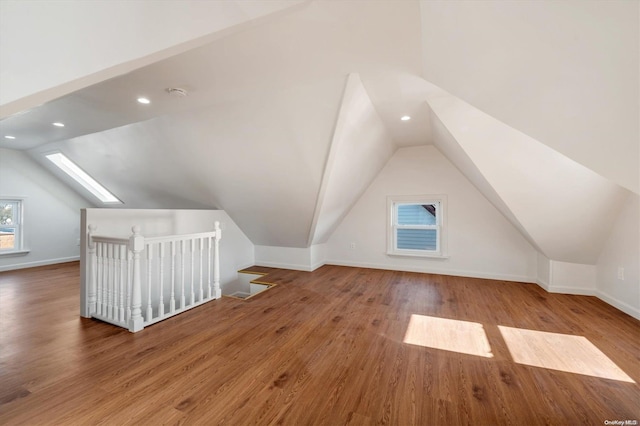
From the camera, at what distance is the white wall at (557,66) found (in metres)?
1.00

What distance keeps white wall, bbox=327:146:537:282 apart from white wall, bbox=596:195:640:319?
91cm

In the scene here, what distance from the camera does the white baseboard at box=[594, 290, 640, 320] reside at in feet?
8.89

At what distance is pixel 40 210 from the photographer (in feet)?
18.4

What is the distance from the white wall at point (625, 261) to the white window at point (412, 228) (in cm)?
209

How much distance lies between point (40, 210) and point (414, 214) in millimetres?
8449

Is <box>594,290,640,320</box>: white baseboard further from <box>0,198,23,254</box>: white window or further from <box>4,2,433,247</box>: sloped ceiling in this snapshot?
<box>0,198,23,254</box>: white window

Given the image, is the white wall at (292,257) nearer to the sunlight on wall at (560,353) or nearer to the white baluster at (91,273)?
the white baluster at (91,273)

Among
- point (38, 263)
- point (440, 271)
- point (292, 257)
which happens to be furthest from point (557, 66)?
point (38, 263)

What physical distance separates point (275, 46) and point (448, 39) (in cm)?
111

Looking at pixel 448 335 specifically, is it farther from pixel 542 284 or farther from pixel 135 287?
pixel 135 287

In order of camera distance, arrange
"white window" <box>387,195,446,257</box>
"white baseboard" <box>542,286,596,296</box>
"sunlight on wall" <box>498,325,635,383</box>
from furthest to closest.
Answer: "white window" <box>387,195,446,257</box> → "white baseboard" <box>542,286,596,296</box> → "sunlight on wall" <box>498,325,635,383</box>

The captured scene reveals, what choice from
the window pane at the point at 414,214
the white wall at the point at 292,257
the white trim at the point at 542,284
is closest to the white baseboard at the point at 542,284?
the white trim at the point at 542,284

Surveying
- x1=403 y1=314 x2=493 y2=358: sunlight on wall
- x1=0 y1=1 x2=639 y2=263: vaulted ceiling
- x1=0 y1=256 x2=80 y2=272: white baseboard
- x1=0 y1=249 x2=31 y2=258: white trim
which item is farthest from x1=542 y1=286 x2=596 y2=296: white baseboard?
x1=0 y1=249 x2=31 y2=258: white trim

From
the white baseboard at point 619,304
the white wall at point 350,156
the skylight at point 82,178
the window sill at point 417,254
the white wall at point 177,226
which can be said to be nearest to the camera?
the white wall at point 350,156
